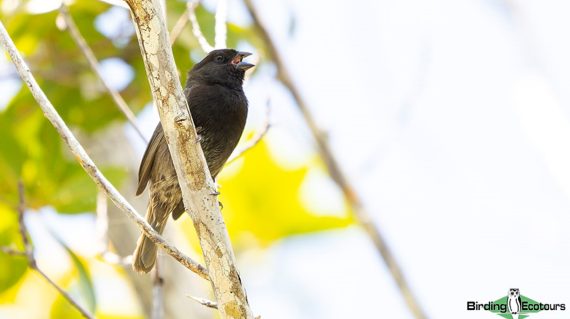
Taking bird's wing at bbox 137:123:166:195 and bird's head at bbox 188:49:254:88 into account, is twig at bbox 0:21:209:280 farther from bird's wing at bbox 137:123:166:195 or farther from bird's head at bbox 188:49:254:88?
bird's head at bbox 188:49:254:88

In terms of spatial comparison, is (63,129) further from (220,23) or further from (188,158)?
(220,23)

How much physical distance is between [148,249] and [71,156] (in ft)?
3.98

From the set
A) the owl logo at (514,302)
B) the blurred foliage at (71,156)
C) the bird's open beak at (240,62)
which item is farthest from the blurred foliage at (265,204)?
the owl logo at (514,302)

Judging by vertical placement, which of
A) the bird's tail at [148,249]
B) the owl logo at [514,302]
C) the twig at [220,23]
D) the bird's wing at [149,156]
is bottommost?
the owl logo at [514,302]

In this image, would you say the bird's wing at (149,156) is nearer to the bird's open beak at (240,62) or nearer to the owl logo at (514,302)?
the bird's open beak at (240,62)

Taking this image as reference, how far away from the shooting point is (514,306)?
3787 mm

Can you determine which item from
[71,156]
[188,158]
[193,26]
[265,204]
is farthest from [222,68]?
[188,158]

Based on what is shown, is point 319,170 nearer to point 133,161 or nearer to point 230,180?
point 230,180

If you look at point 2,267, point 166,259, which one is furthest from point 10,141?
point 166,259

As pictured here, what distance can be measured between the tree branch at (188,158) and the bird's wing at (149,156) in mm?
1353

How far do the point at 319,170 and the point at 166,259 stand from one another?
1.57 metres

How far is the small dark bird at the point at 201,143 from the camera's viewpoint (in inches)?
169

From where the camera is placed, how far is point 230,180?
5.52 meters

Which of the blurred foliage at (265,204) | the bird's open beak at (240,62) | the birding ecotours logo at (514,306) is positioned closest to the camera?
the birding ecotours logo at (514,306)
